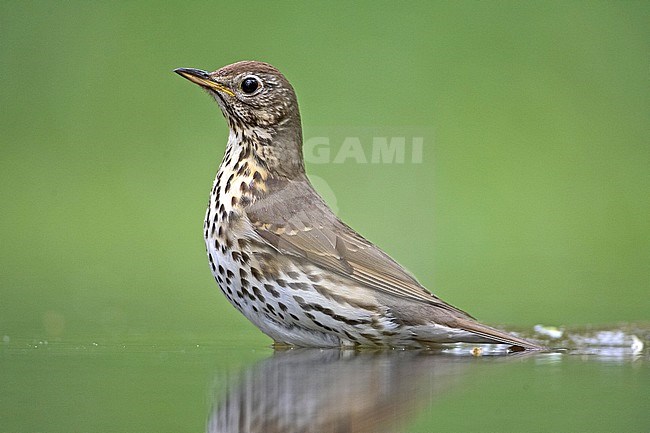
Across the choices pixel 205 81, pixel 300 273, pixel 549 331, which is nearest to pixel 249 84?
pixel 205 81

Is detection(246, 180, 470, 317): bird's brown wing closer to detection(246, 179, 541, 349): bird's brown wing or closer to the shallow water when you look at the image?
detection(246, 179, 541, 349): bird's brown wing

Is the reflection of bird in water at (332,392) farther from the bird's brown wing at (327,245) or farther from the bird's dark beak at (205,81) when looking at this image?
the bird's dark beak at (205,81)

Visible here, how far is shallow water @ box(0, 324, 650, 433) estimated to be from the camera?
3.84 m

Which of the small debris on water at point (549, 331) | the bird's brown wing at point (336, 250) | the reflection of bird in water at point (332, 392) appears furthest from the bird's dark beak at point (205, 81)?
the small debris on water at point (549, 331)

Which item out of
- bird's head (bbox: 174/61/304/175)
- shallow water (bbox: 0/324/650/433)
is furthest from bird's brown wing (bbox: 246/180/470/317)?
shallow water (bbox: 0/324/650/433)

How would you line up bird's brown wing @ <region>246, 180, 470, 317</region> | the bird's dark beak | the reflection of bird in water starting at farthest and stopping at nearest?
1. the bird's dark beak
2. bird's brown wing @ <region>246, 180, 470, 317</region>
3. the reflection of bird in water

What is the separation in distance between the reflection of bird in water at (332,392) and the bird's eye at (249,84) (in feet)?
5.25

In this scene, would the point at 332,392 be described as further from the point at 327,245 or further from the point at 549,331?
the point at 549,331

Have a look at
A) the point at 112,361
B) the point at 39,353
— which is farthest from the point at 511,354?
the point at 39,353

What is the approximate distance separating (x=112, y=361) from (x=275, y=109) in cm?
179

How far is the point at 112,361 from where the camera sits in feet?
18.0

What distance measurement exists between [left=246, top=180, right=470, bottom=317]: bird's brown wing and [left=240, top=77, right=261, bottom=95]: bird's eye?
56 centimetres

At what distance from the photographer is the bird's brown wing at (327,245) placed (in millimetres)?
6129

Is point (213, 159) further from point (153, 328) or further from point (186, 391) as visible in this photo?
point (186, 391)
